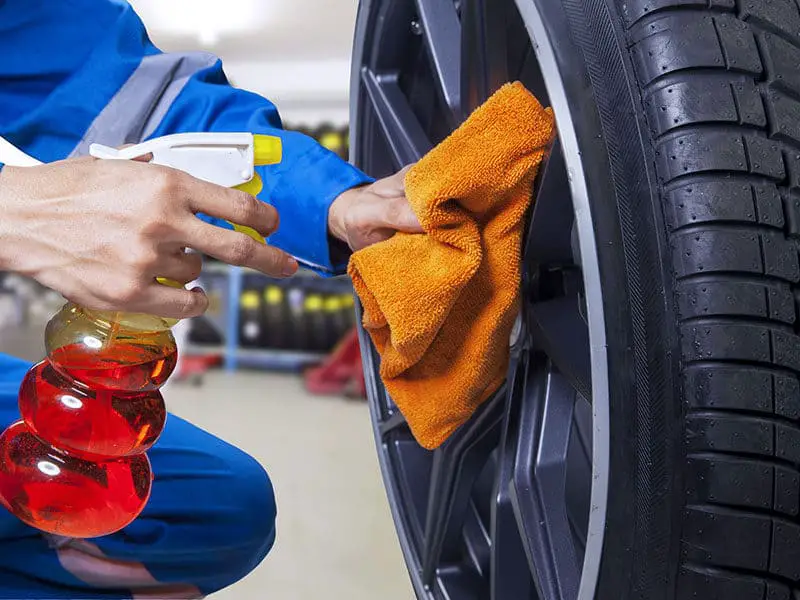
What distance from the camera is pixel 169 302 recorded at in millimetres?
750

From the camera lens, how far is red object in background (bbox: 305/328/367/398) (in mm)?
4551

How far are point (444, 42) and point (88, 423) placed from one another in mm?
641

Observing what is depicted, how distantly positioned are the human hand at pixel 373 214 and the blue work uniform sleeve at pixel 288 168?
2cm

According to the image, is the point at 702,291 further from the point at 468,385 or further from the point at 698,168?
the point at 468,385

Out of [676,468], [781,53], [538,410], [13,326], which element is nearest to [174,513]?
[538,410]

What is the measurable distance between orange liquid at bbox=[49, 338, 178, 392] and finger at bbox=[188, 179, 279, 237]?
0.25 m

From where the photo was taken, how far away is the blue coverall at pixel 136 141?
1.08 meters

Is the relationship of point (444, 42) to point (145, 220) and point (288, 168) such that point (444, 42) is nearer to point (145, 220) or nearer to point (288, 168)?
point (288, 168)

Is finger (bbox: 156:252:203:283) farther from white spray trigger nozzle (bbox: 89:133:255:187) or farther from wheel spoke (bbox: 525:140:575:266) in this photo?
wheel spoke (bbox: 525:140:575:266)

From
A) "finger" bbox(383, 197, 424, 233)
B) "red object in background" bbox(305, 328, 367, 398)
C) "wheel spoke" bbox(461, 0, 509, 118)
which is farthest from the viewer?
"red object in background" bbox(305, 328, 367, 398)

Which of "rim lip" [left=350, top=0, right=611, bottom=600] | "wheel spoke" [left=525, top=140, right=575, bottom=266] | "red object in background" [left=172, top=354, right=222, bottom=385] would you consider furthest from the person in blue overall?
"red object in background" [left=172, top=354, right=222, bottom=385]

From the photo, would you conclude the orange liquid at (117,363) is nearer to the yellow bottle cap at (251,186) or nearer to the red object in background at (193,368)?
the yellow bottle cap at (251,186)

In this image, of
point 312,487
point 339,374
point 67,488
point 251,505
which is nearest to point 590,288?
point 67,488

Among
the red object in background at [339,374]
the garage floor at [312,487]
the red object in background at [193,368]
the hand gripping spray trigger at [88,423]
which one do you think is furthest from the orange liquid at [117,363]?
the red object in background at [193,368]
